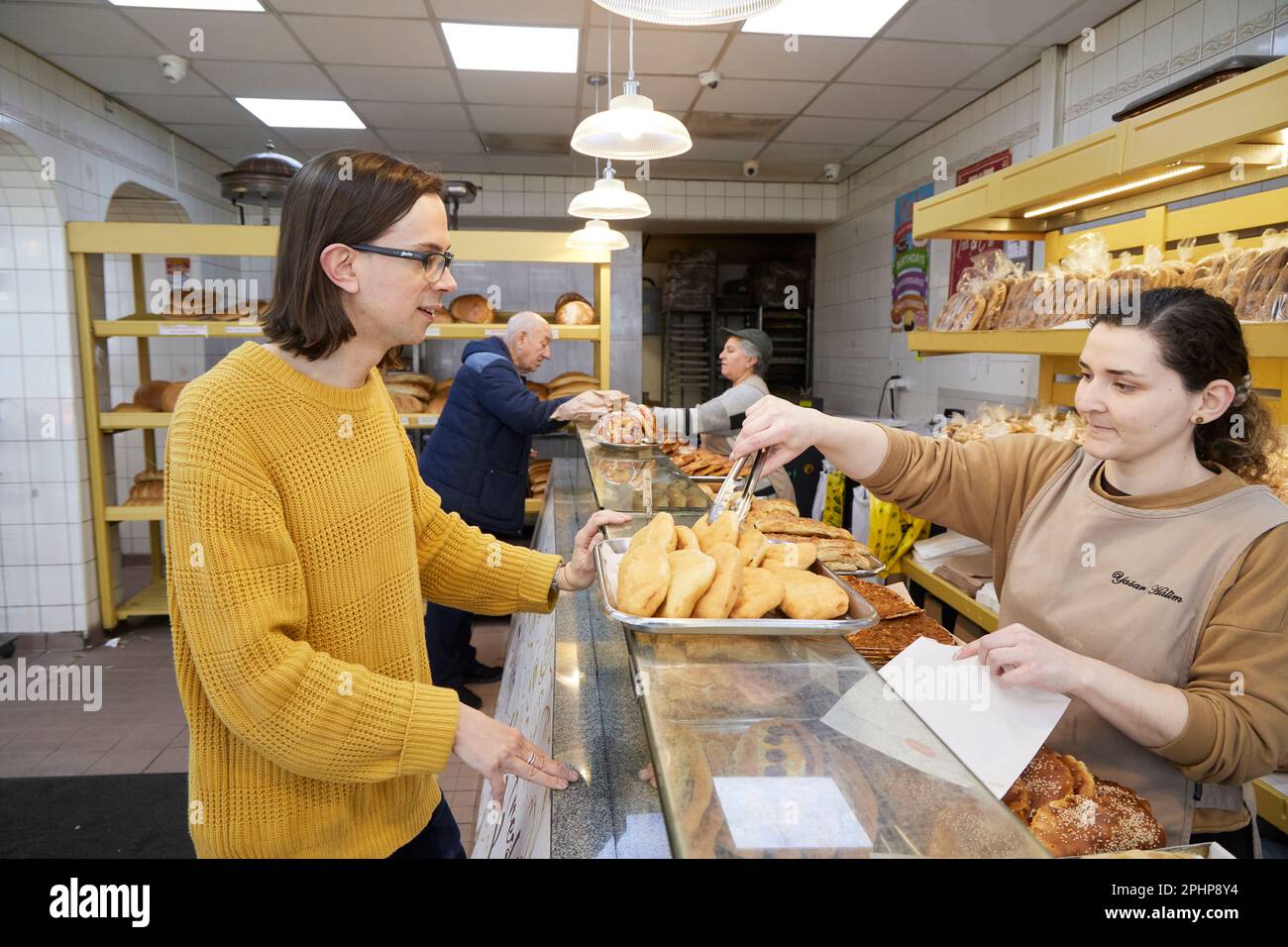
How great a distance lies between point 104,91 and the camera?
18.6 ft

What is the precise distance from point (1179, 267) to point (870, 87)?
3.62 meters

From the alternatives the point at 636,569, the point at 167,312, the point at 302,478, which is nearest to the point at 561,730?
the point at 636,569

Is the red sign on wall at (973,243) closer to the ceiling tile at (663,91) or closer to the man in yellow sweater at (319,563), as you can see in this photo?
the ceiling tile at (663,91)

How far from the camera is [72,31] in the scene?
4.59 metres

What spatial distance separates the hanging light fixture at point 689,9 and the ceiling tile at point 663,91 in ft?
11.9

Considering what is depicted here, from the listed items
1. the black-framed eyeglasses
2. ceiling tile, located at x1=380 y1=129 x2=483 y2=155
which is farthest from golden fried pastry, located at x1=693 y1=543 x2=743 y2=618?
ceiling tile, located at x1=380 y1=129 x2=483 y2=155

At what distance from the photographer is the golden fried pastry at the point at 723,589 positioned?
1254 mm

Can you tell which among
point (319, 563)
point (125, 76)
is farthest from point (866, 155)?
point (319, 563)

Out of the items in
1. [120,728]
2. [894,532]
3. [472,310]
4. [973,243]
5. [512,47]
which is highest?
[512,47]

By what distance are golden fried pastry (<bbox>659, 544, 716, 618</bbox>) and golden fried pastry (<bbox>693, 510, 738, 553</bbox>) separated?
0.14 metres

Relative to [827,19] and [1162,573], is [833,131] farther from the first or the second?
[1162,573]

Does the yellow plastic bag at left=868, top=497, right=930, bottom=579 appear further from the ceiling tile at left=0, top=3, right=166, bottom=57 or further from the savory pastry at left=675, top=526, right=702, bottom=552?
the ceiling tile at left=0, top=3, right=166, bottom=57

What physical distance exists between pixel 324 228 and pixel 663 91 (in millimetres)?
5038
